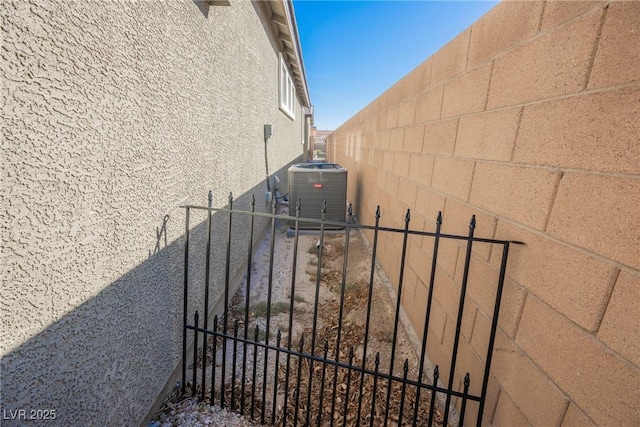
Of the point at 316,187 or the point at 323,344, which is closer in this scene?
the point at 323,344

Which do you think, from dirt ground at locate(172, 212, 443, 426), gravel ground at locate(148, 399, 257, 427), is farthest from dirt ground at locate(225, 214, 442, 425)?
gravel ground at locate(148, 399, 257, 427)

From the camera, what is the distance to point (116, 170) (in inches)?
54.5

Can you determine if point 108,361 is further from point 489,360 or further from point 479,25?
point 479,25

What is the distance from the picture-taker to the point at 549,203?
4.08 feet

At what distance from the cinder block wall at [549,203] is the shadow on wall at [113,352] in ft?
6.62

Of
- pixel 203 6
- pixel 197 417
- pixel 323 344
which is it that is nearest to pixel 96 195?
pixel 197 417

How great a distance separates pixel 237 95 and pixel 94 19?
2323 millimetres

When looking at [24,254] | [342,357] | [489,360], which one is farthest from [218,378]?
[489,360]

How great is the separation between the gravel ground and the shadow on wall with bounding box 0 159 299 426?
0.17 m

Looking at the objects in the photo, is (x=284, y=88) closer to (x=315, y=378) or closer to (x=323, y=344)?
(x=323, y=344)

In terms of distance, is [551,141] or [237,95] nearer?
[551,141]

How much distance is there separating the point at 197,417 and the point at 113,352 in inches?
33.2

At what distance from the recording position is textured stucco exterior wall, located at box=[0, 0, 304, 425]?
958 mm

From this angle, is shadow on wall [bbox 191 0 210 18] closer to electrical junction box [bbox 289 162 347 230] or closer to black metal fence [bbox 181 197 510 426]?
black metal fence [bbox 181 197 510 426]
